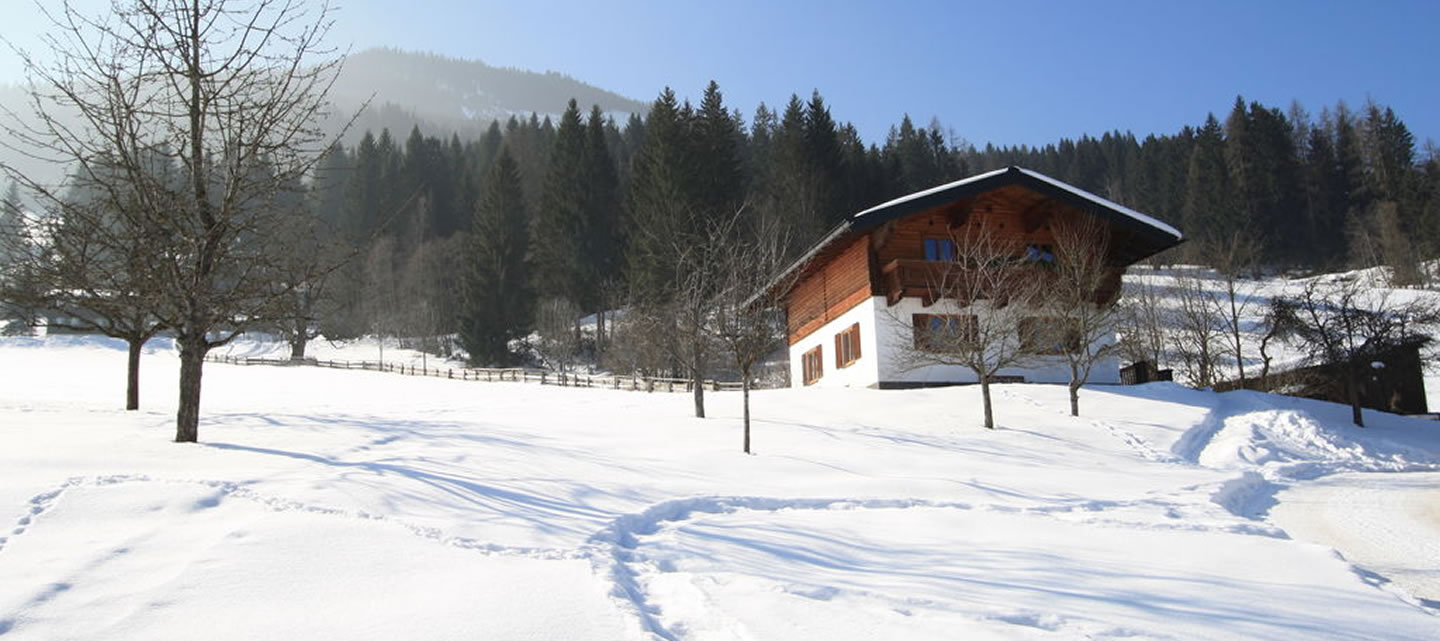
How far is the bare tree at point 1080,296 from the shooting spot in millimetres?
21312

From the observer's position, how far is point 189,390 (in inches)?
464

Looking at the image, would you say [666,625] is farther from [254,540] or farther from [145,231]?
[145,231]

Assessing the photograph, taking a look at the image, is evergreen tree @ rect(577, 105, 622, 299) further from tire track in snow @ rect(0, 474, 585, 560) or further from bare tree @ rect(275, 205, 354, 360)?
tire track in snow @ rect(0, 474, 585, 560)

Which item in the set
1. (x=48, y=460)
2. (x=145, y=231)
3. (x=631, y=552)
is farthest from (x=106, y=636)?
(x=145, y=231)

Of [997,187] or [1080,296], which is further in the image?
[997,187]

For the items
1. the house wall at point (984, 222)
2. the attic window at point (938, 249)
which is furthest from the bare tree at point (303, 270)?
the attic window at point (938, 249)

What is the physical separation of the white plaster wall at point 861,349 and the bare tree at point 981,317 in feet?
3.38

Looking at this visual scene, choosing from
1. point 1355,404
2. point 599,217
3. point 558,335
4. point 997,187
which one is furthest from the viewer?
point 599,217

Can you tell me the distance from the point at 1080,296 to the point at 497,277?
38708 millimetres

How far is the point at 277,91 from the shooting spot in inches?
465

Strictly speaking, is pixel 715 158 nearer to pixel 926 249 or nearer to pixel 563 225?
pixel 563 225

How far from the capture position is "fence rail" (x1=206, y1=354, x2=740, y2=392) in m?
33.9

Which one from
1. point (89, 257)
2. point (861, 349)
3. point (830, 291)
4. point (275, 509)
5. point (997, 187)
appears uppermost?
point (997, 187)

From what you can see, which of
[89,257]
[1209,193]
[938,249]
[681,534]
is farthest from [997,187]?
[1209,193]
